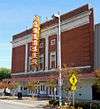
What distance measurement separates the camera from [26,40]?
8206 cm

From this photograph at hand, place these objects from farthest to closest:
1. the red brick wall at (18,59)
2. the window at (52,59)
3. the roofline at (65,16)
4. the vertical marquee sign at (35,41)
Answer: the red brick wall at (18,59) → the vertical marquee sign at (35,41) → the window at (52,59) → the roofline at (65,16)

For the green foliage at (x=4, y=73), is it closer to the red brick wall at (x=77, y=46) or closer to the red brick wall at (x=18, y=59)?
the red brick wall at (x=18, y=59)

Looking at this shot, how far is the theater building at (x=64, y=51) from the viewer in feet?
193

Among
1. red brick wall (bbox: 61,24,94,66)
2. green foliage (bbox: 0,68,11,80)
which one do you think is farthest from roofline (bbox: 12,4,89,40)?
green foliage (bbox: 0,68,11,80)

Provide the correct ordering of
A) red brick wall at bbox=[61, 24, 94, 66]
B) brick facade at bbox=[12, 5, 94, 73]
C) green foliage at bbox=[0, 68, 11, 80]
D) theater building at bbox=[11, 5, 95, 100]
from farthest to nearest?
green foliage at bbox=[0, 68, 11, 80] → red brick wall at bbox=[61, 24, 94, 66] → brick facade at bbox=[12, 5, 94, 73] → theater building at bbox=[11, 5, 95, 100]

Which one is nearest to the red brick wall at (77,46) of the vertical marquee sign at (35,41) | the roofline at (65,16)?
the roofline at (65,16)

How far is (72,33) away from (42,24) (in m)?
12.4

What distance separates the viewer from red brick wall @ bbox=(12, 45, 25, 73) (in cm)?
8356

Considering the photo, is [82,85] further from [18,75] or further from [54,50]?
[18,75]

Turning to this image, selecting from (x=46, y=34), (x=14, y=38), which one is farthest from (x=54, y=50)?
(x=14, y=38)

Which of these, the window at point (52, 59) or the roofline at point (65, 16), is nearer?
the roofline at point (65, 16)

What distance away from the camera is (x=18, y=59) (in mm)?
85938

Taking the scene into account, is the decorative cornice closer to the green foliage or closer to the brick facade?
the brick facade

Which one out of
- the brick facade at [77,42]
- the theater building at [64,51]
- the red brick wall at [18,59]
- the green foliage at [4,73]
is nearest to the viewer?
the theater building at [64,51]
